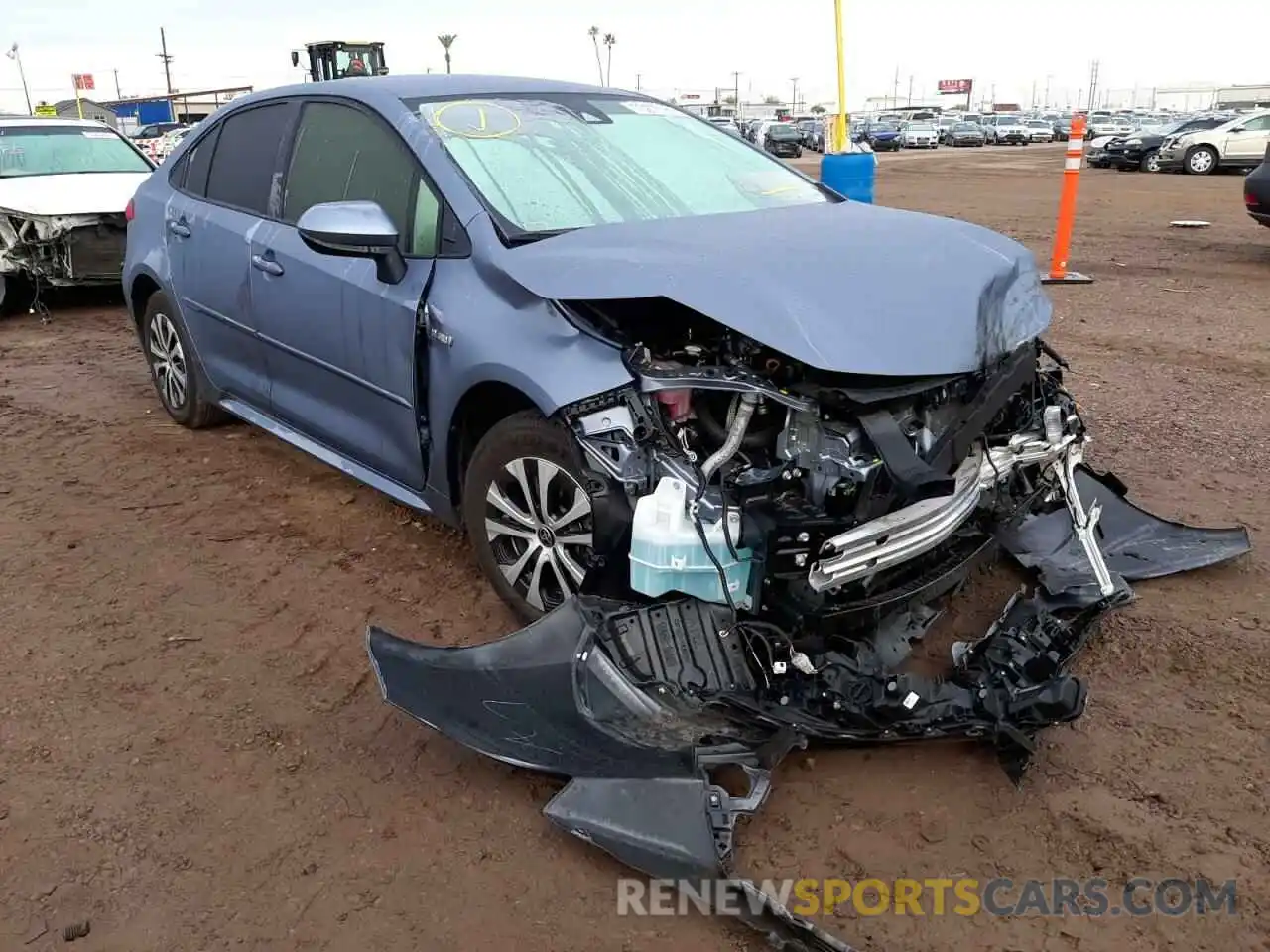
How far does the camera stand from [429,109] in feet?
11.7

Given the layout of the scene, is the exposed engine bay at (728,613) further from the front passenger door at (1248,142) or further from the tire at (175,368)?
the front passenger door at (1248,142)

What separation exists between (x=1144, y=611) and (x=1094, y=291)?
6.29 m

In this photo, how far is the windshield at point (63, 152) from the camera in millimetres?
8797

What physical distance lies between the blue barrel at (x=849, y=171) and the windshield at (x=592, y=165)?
4.81 m

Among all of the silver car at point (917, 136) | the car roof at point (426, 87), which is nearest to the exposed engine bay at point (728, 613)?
the car roof at point (426, 87)

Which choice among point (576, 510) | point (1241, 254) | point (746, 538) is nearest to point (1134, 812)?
point (746, 538)

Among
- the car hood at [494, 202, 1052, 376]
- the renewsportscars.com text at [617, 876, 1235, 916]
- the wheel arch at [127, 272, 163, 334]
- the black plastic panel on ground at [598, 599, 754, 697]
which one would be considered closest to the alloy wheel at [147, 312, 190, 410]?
the wheel arch at [127, 272, 163, 334]

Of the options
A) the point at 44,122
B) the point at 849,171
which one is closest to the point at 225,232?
the point at 849,171

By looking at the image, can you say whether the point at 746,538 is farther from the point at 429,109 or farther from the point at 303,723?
the point at 429,109

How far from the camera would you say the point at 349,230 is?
10.0 feet

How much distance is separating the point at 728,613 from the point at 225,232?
2.96 meters

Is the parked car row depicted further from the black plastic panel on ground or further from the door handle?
the black plastic panel on ground

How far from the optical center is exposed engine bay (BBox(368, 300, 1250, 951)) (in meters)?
2.45

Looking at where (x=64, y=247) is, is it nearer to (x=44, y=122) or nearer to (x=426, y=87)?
(x=44, y=122)
